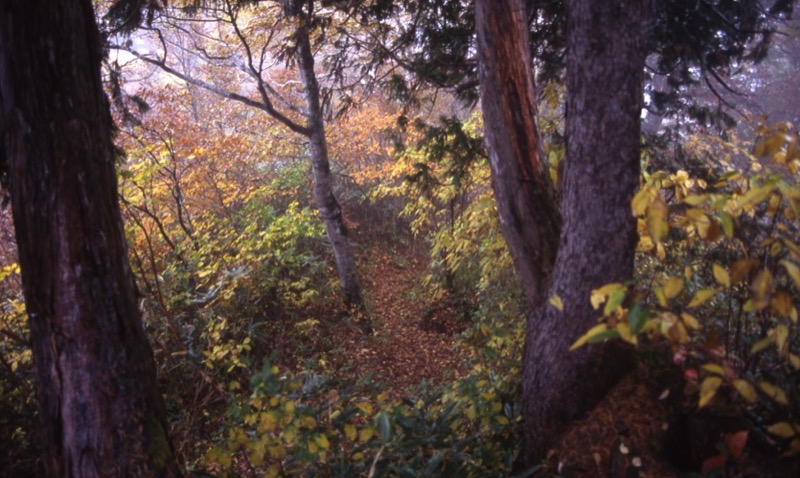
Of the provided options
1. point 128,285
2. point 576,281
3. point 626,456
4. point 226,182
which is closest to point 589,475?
point 626,456

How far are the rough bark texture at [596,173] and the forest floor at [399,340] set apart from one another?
11.2 feet

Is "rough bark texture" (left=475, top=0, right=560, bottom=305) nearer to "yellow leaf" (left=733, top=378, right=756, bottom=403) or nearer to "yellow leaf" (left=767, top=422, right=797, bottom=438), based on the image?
"yellow leaf" (left=767, top=422, right=797, bottom=438)

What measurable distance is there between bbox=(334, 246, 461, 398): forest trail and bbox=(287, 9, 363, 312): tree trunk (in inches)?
33.0

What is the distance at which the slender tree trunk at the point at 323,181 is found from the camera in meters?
8.44

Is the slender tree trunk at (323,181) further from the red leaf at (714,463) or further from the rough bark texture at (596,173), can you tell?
Answer: the red leaf at (714,463)

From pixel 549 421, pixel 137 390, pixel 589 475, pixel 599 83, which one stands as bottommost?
pixel 589 475

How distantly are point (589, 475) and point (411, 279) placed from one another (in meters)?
9.87

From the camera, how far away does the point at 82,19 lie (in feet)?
7.61

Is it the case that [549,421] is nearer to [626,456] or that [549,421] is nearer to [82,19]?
[626,456]

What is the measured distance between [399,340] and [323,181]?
316 centimetres

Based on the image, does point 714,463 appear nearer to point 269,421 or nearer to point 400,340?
point 269,421

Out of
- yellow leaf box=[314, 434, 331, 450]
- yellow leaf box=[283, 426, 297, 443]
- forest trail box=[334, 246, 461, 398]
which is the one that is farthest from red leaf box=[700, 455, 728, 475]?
forest trail box=[334, 246, 461, 398]

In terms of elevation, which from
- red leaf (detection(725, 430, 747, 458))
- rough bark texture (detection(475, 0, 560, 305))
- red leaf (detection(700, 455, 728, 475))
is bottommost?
red leaf (detection(700, 455, 728, 475))

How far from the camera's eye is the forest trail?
25.9 ft
